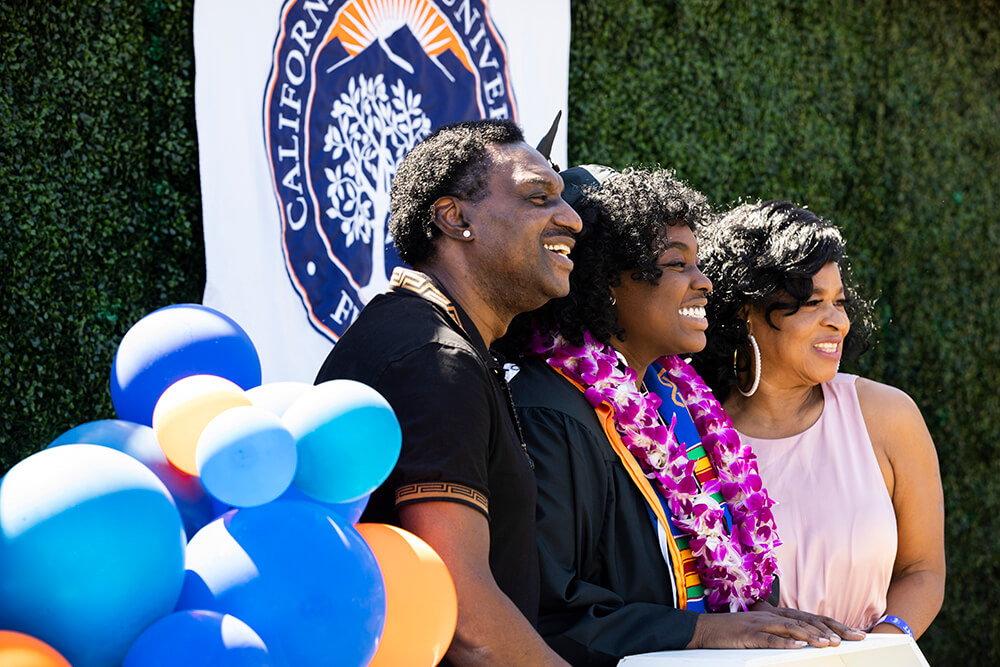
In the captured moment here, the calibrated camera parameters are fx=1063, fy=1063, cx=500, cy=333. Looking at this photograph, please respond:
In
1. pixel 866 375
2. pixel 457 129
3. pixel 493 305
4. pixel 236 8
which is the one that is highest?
pixel 236 8

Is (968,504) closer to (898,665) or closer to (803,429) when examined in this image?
(803,429)

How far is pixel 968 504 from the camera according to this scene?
5.85 m

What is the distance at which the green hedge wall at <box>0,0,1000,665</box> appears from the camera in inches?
130

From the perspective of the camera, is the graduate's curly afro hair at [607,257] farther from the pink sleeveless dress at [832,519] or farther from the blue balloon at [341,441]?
the blue balloon at [341,441]

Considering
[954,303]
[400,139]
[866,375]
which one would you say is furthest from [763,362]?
[954,303]

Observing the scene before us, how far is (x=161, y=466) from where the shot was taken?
1508 mm

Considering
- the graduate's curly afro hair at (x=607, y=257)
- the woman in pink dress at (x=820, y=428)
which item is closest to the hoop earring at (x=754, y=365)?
the woman in pink dress at (x=820, y=428)

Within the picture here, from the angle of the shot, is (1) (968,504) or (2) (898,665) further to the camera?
(1) (968,504)

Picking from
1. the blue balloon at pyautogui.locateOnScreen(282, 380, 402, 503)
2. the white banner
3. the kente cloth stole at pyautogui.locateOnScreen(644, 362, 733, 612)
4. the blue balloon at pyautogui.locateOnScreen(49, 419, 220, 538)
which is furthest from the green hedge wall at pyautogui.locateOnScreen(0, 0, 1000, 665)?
the blue balloon at pyautogui.locateOnScreen(282, 380, 402, 503)

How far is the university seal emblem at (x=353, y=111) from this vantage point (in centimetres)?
360

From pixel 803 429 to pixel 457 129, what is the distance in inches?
60.6

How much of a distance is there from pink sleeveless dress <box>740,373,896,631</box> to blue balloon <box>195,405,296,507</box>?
1999 mm

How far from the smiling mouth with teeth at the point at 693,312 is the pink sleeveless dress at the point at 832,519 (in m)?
0.57

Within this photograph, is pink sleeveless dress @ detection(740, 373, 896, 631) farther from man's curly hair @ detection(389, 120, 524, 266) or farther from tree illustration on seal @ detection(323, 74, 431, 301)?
tree illustration on seal @ detection(323, 74, 431, 301)
